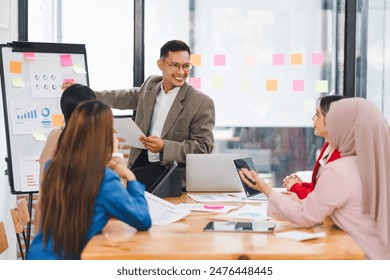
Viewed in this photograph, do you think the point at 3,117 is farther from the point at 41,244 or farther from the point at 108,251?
the point at 108,251

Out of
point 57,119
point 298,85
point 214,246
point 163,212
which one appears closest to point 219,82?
point 298,85

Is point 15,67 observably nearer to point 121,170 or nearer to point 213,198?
point 213,198

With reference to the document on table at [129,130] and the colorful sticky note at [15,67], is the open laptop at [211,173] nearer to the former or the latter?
the document on table at [129,130]

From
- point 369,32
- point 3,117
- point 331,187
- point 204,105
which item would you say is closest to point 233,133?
point 204,105

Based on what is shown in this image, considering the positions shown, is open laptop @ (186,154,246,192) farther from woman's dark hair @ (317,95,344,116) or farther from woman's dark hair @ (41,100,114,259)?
woman's dark hair @ (41,100,114,259)

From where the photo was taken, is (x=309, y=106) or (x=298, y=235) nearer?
(x=298, y=235)

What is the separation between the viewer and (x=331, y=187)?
2176 millimetres

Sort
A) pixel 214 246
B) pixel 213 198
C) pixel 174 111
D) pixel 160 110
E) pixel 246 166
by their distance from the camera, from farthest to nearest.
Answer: pixel 160 110 < pixel 174 111 < pixel 213 198 < pixel 246 166 < pixel 214 246

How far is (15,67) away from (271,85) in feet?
6.39

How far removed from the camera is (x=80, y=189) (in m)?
2.01

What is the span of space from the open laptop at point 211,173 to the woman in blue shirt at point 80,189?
3.43ft

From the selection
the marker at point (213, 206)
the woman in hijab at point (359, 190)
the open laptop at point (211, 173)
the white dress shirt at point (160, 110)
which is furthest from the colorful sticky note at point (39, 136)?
the woman in hijab at point (359, 190)

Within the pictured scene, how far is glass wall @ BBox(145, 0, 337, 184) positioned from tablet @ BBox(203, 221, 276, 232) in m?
2.33
